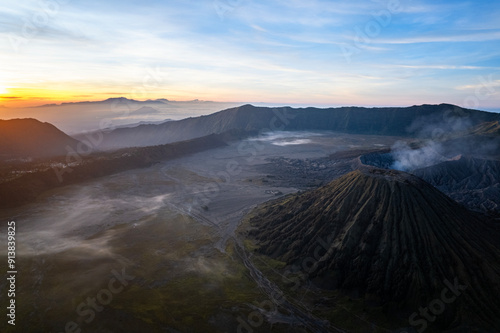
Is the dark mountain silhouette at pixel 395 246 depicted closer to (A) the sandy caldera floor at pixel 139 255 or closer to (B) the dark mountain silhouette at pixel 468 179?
(A) the sandy caldera floor at pixel 139 255

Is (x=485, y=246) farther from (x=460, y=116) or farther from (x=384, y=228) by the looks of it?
(x=460, y=116)

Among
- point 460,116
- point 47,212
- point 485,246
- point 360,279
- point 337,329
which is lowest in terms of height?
point 47,212

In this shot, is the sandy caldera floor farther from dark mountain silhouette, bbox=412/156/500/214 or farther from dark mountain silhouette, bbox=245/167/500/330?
dark mountain silhouette, bbox=412/156/500/214

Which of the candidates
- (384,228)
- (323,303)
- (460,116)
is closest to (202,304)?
(323,303)

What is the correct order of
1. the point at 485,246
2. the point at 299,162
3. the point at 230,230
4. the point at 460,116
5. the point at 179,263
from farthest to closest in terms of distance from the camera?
the point at 460,116, the point at 299,162, the point at 230,230, the point at 179,263, the point at 485,246

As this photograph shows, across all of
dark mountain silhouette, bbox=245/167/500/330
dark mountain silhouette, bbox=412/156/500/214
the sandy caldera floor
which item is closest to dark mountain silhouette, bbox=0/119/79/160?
the sandy caldera floor
